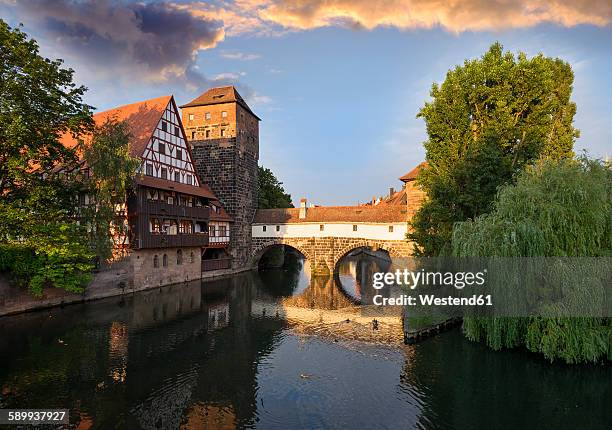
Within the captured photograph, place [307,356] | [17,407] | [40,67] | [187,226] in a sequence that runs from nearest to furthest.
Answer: [17,407]
[307,356]
[40,67]
[187,226]

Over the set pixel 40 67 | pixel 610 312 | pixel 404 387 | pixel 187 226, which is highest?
pixel 40 67

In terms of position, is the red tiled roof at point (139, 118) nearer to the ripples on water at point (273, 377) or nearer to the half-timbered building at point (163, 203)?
the half-timbered building at point (163, 203)

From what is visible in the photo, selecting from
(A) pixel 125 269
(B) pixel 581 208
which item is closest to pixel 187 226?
(A) pixel 125 269

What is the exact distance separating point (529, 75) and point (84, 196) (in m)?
Answer: 29.1

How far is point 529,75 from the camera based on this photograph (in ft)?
70.3

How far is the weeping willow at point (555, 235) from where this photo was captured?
13008mm

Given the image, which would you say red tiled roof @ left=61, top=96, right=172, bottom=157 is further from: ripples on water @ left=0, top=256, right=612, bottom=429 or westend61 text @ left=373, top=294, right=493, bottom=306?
westend61 text @ left=373, top=294, right=493, bottom=306

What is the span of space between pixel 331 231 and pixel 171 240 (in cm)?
1525

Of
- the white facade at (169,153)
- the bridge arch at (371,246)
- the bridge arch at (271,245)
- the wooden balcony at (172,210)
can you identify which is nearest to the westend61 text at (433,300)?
the bridge arch at (371,246)

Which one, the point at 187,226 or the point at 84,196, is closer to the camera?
the point at 84,196

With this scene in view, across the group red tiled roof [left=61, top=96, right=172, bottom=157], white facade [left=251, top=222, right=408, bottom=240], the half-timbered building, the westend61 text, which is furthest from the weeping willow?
red tiled roof [left=61, top=96, right=172, bottom=157]

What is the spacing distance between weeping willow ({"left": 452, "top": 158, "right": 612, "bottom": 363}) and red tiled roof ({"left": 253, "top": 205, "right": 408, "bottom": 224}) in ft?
65.7

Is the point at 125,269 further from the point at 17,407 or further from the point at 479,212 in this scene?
the point at 479,212

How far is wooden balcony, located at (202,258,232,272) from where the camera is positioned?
3672 centimetres
